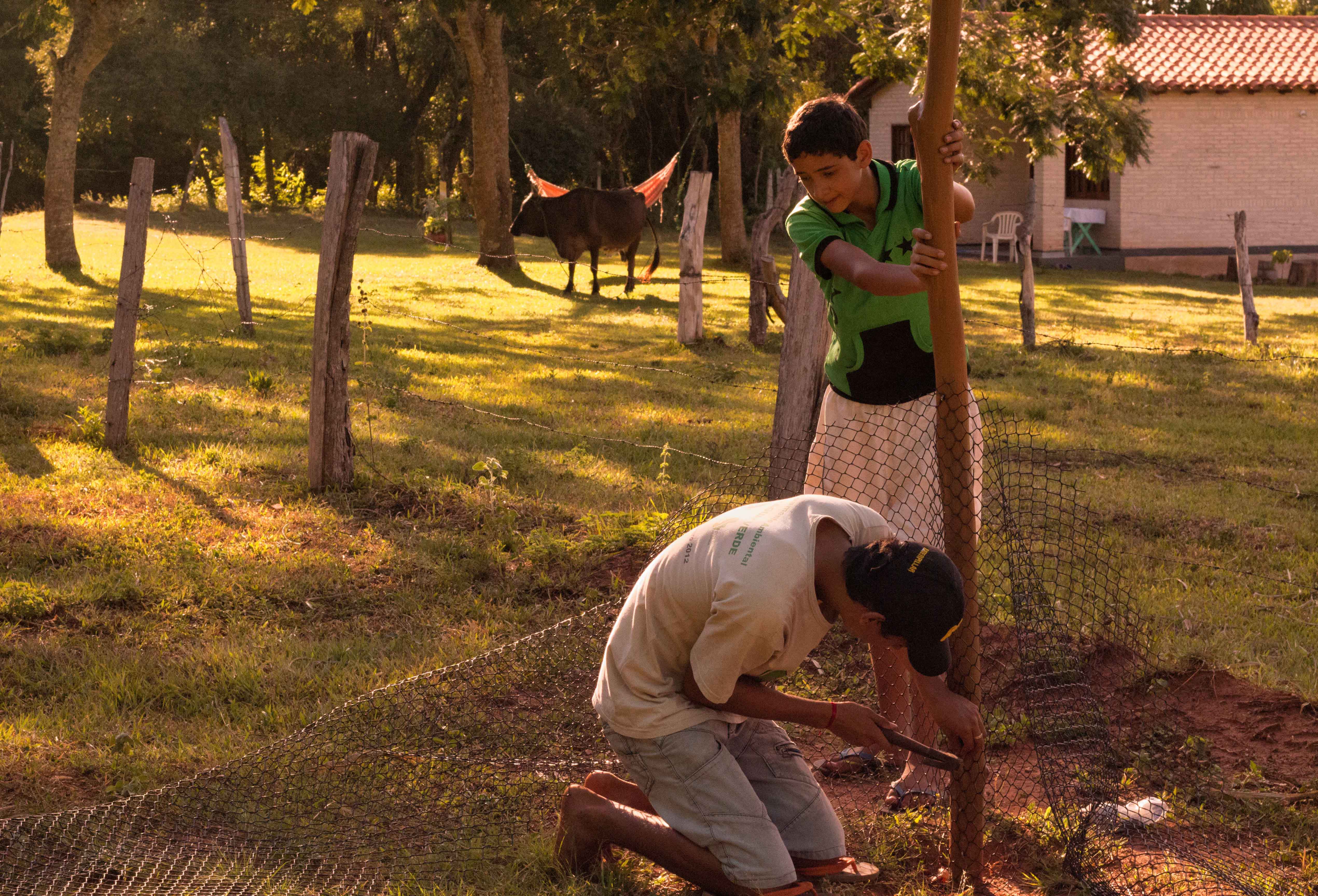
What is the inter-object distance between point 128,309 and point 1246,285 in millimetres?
9713

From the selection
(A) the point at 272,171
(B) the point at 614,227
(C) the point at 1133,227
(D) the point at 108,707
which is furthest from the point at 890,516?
(A) the point at 272,171

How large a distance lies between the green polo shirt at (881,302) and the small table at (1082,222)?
19.7 metres

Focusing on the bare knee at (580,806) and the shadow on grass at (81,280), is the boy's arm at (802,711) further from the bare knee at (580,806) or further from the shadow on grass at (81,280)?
the shadow on grass at (81,280)

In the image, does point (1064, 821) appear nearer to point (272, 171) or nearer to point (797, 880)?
point (797, 880)

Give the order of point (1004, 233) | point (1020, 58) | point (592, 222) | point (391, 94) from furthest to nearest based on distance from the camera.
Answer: point (391, 94), point (1004, 233), point (592, 222), point (1020, 58)

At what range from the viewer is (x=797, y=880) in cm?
280

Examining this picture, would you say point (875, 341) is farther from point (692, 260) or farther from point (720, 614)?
point (692, 260)

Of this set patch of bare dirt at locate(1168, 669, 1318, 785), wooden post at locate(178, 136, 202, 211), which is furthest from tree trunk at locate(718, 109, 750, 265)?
wooden post at locate(178, 136, 202, 211)

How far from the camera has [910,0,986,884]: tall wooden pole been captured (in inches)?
107

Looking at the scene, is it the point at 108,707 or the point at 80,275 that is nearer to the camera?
the point at 108,707

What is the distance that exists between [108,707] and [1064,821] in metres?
2.95

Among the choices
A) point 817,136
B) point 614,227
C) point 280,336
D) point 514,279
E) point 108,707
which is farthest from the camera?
point 514,279

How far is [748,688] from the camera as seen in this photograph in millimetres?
2740

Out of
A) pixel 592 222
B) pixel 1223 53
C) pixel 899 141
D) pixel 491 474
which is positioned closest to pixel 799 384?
pixel 491 474
